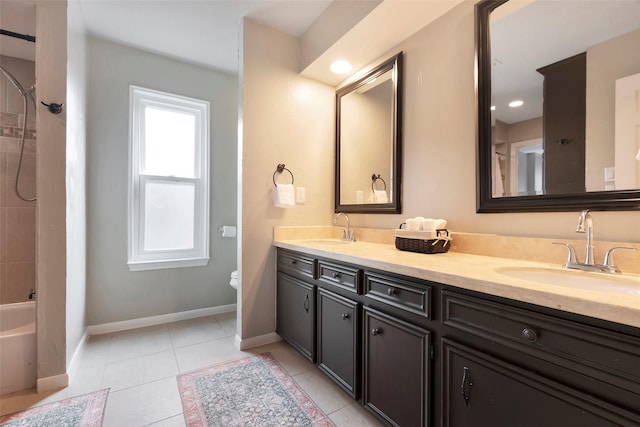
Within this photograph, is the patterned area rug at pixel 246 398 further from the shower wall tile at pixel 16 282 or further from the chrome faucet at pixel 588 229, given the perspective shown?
the shower wall tile at pixel 16 282

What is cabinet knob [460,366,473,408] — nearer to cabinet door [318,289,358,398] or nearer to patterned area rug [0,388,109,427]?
cabinet door [318,289,358,398]

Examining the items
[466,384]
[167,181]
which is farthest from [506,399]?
[167,181]

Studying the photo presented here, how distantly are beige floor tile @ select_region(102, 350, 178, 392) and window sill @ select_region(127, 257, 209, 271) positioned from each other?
853 mm

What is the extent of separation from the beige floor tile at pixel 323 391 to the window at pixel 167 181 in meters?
1.65

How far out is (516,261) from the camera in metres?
1.29

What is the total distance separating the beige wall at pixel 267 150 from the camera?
217cm

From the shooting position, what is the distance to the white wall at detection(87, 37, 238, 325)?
240cm

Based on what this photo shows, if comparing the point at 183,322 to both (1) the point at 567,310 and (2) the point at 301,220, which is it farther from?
(1) the point at 567,310

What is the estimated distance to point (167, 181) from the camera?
274 cm


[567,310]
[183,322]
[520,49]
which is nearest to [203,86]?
[183,322]

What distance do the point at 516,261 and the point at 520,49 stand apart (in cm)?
103

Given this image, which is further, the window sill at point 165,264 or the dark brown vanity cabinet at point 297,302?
the window sill at point 165,264

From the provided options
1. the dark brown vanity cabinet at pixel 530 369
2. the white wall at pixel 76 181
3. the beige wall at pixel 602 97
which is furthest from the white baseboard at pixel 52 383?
the beige wall at pixel 602 97

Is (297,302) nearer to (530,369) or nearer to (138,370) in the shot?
(138,370)
